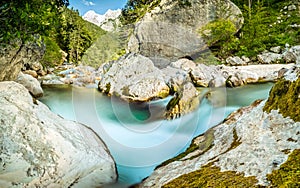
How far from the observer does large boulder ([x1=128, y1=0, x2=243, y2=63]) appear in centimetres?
2122

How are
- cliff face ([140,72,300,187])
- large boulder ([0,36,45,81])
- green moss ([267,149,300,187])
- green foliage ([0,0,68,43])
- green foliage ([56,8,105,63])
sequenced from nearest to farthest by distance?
green moss ([267,149,300,187]) < cliff face ([140,72,300,187]) < green foliage ([0,0,68,43]) < large boulder ([0,36,45,81]) < green foliage ([56,8,105,63])

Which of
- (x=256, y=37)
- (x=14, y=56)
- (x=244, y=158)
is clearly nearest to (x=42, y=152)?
(x=244, y=158)

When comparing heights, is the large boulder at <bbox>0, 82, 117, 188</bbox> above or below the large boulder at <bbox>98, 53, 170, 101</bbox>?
below

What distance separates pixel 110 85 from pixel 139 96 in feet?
6.44

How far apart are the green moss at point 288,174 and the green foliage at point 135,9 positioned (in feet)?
71.7

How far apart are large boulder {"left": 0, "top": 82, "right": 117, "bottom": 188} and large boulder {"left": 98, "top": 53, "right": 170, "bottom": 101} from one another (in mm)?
5522

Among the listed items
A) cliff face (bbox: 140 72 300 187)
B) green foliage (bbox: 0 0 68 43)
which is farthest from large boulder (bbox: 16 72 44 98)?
cliff face (bbox: 140 72 300 187)

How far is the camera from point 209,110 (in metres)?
6.64

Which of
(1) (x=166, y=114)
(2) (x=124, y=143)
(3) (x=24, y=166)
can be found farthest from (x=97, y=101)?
(3) (x=24, y=166)

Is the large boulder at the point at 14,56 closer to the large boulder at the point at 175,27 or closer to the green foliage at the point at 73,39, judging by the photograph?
the large boulder at the point at 175,27

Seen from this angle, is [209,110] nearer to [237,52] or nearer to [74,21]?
[237,52]

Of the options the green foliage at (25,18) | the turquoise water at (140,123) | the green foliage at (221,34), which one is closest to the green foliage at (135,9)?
the green foliage at (221,34)

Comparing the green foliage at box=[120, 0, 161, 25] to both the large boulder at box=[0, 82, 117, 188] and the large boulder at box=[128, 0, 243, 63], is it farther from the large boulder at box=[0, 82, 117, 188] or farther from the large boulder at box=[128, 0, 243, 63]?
the large boulder at box=[0, 82, 117, 188]

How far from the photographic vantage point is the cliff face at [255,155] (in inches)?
77.8
